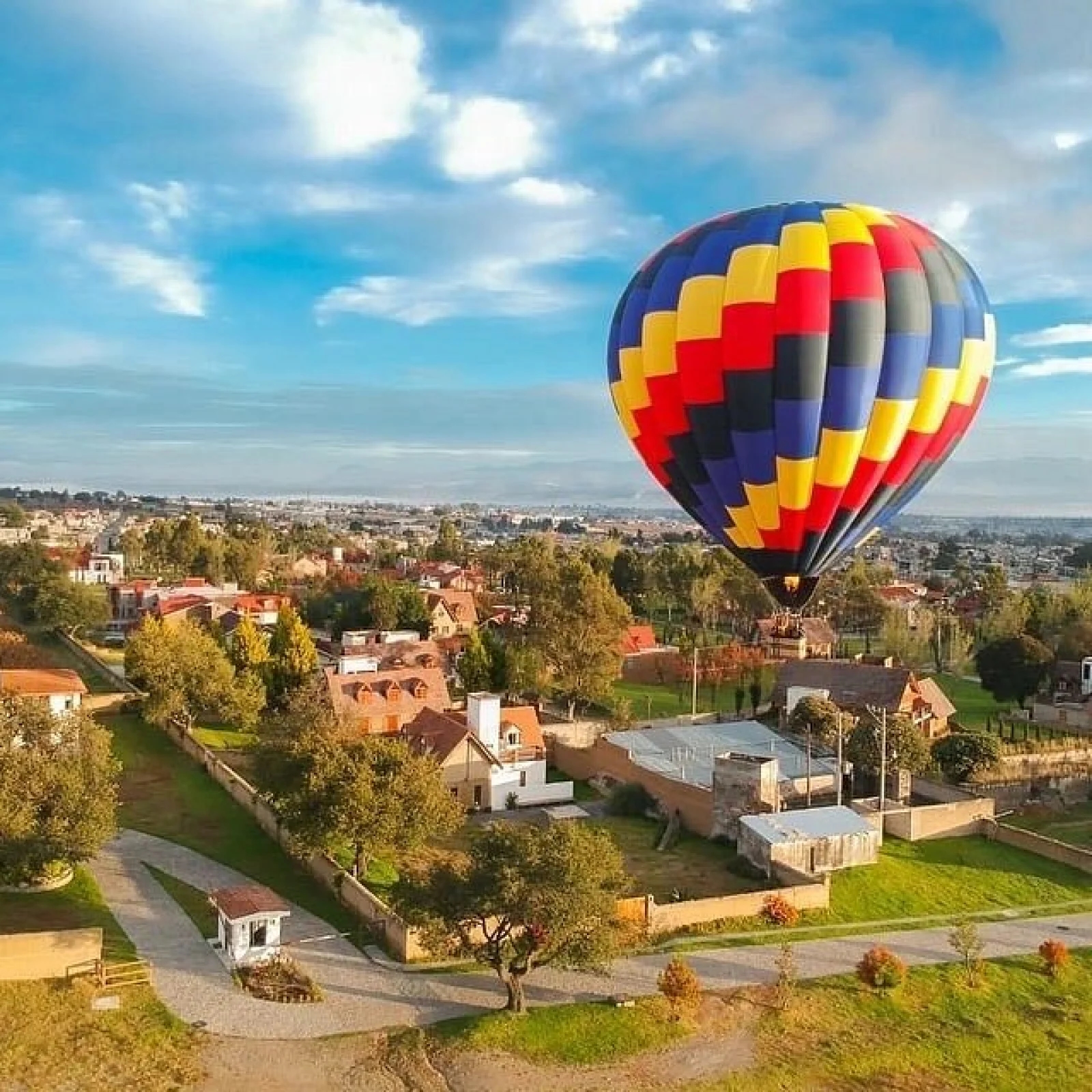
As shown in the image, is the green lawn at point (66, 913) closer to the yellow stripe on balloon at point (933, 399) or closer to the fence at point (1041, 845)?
the yellow stripe on balloon at point (933, 399)

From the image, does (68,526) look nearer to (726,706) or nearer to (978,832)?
(726,706)

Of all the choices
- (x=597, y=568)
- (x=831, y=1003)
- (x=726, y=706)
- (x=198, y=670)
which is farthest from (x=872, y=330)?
(x=597, y=568)

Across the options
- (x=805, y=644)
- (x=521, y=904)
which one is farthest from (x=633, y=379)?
(x=805, y=644)

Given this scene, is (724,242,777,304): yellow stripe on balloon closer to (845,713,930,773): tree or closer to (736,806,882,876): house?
(736,806,882,876): house

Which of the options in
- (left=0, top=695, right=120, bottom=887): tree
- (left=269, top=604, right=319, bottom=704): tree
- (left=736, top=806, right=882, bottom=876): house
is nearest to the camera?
(left=0, top=695, right=120, bottom=887): tree

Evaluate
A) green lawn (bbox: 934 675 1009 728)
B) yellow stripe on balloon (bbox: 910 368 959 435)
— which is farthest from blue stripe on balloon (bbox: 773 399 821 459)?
green lawn (bbox: 934 675 1009 728)

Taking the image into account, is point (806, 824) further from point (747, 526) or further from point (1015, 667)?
point (1015, 667)
